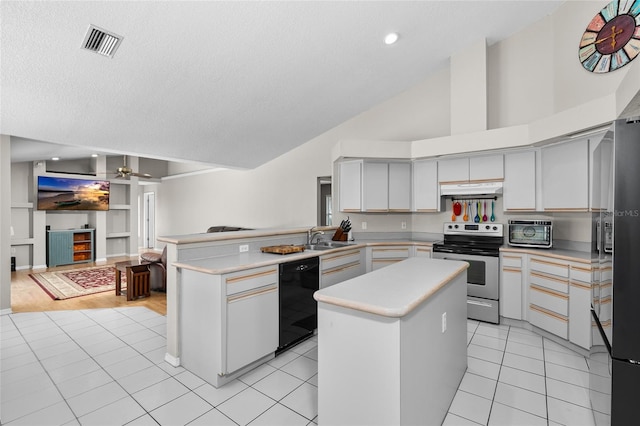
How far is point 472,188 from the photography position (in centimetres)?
389

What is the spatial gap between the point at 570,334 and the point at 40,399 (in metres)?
4.46

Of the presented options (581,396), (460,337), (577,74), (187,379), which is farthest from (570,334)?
(187,379)

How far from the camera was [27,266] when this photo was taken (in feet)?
22.9

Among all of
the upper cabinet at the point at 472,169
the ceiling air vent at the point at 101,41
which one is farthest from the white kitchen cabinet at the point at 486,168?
the ceiling air vent at the point at 101,41

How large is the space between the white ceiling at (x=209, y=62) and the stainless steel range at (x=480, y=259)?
2.52m

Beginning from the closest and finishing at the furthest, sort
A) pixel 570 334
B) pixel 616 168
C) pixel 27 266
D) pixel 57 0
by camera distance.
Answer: pixel 616 168 → pixel 57 0 → pixel 570 334 → pixel 27 266

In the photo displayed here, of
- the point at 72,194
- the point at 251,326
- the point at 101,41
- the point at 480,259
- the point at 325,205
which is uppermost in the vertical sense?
the point at 101,41

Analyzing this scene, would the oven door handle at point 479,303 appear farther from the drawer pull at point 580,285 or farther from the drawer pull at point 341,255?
the drawer pull at point 341,255

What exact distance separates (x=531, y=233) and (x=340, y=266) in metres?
2.26

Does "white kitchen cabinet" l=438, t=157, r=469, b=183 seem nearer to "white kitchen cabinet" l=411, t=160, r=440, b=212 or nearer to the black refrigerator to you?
"white kitchen cabinet" l=411, t=160, r=440, b=212

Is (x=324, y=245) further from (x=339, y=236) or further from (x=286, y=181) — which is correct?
(x=286, y=181)

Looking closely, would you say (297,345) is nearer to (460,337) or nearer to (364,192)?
(460,337)

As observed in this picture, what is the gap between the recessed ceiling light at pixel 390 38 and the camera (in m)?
3.44

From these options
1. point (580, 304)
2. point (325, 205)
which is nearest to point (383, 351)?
point (580, 304)
